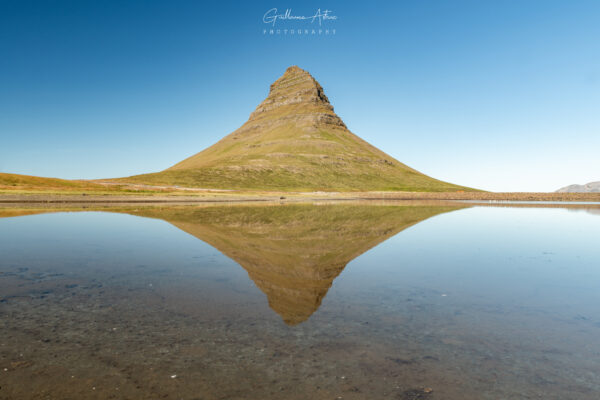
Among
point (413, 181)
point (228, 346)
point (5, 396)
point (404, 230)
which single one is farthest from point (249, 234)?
point (413, 181)

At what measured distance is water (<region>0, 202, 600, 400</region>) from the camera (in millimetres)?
4383

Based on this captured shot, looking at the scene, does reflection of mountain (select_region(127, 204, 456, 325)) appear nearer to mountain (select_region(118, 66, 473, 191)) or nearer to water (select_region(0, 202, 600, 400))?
water (select_region(0, 202, 600, 400))

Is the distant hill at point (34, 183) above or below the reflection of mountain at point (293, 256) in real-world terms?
above

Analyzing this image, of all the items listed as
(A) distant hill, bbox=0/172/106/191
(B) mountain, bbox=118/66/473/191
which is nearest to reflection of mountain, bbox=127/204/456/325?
(A) distant hill, bbox=0/172/106/191

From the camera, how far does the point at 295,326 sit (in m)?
6.26

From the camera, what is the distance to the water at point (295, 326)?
4.38 meters

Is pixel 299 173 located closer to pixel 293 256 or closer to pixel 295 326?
pixel 293 256

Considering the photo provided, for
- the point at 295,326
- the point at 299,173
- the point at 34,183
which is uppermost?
the point at 299,173

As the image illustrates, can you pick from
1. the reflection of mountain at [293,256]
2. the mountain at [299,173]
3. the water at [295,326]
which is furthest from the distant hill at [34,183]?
the water at [295,326]

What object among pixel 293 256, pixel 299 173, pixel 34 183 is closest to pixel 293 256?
Result: pixel 293 256

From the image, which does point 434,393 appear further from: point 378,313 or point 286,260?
point 286,260

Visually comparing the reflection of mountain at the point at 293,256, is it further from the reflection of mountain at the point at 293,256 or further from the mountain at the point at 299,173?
the mountain at the point at 299,173

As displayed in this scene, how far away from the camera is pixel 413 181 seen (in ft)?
606

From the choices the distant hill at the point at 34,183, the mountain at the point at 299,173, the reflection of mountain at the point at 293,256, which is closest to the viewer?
the reflection of mountain at the point at 293,256
